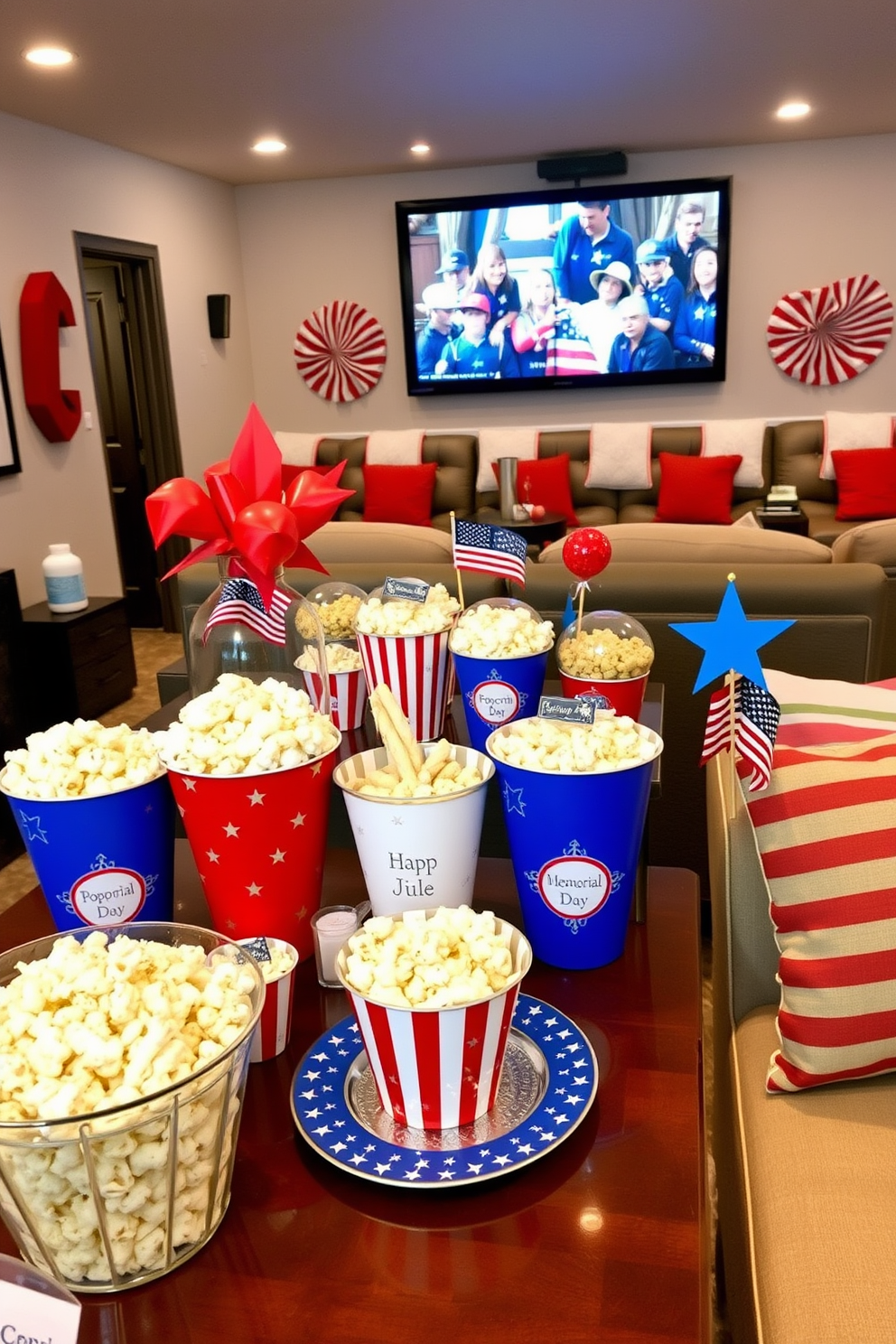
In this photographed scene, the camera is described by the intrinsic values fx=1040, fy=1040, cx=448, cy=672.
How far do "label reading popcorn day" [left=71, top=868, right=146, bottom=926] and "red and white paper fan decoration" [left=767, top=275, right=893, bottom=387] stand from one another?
598 centimetres

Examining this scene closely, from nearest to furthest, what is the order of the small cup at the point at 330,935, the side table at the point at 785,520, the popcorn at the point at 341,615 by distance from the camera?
the small cup at the point at 330,935, the popcorn at the point at 341,615, the side table at the point at 785,520

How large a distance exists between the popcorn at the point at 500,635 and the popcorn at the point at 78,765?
0.56 m

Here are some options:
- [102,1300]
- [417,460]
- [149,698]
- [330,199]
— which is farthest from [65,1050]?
[330,199]

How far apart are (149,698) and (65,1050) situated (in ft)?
13.9

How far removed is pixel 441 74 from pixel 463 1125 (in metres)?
4.23

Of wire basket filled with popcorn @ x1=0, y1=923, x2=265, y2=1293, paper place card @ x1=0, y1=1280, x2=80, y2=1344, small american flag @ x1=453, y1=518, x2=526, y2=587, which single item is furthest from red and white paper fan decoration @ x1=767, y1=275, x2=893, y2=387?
paper place card @ x1=0, y1=1280, x2=80, y2=1344

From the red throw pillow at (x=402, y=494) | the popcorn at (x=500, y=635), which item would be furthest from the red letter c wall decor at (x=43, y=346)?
the popcorn at (x=500, y=635)

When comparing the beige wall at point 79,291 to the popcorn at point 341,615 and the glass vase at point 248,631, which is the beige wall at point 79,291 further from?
the glass vase at point 248,631

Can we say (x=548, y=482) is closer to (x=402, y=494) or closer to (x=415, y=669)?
(x=402, y=494)

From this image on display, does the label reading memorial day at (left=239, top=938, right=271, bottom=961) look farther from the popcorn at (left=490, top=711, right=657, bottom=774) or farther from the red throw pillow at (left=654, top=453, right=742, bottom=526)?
the red throw pillow at (left=654, top=453, right=742, bottom=526)

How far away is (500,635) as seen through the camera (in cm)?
140

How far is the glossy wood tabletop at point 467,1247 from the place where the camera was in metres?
0.61

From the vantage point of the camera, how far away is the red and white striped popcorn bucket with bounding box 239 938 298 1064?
0.82m

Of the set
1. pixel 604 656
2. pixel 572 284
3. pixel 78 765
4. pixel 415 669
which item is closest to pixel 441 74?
pixel 572 284
